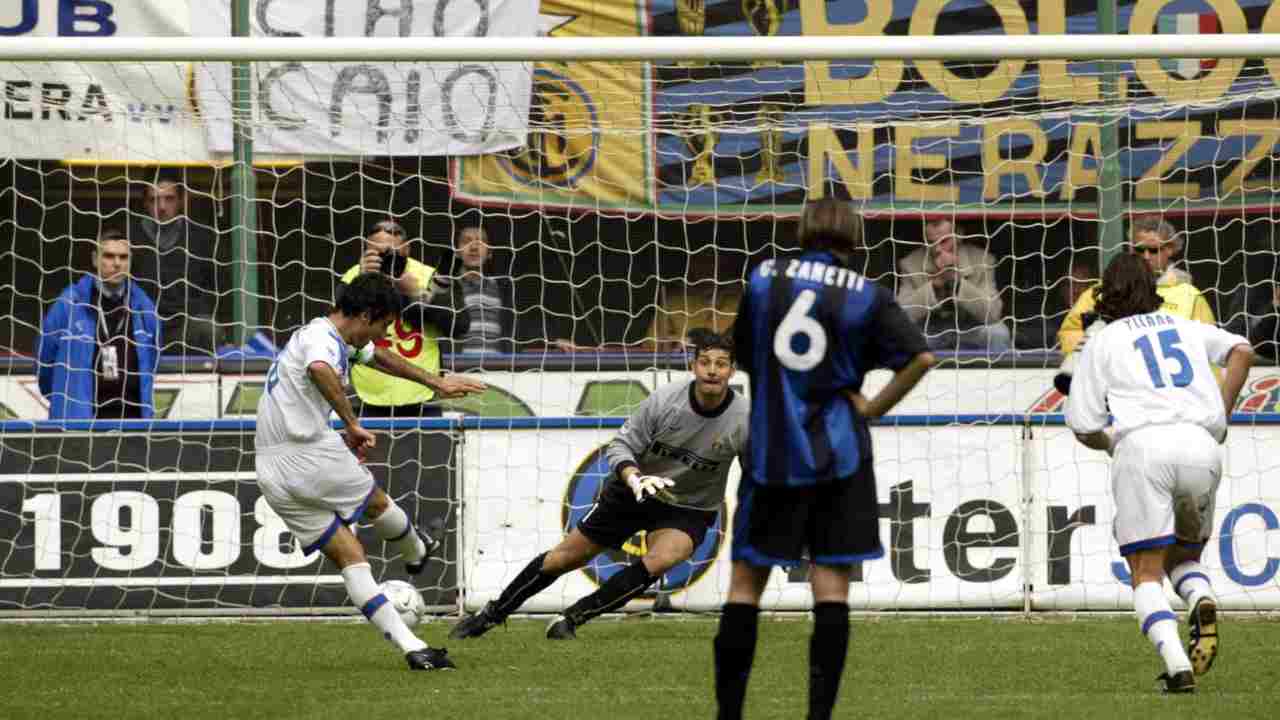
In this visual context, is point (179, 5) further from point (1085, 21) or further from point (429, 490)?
point (1085, 21)

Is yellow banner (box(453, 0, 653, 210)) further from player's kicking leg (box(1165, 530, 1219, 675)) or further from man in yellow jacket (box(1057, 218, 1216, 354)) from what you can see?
player's kicking leg (box(1165, 530, 1219, 675))

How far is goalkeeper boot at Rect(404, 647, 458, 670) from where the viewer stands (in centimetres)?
801

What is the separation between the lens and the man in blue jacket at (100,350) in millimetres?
11141

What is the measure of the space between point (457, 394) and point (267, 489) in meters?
1.02

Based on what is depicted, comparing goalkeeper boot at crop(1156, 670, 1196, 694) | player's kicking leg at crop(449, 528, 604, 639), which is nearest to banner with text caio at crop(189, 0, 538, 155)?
player's kicking leg at crop(449, 528, 604, 639)

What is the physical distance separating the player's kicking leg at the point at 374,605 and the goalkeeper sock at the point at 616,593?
2.74 feet

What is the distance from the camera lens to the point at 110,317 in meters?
→ 11.2

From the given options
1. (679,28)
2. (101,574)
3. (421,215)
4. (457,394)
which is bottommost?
(101,574)

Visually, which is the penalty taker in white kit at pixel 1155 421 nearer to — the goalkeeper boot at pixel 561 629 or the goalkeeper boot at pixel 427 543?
the goalkeeper boot at pixel 561 629

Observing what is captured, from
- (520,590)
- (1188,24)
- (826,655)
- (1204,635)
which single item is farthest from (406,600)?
(1188,24)

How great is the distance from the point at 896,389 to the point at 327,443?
3635mm

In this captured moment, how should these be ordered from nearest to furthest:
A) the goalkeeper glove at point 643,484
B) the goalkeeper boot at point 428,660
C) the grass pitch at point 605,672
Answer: the grass pitch at point 605,672
the goalkeeper boot at point 428,660
the goalkeeper glove at point 643,484

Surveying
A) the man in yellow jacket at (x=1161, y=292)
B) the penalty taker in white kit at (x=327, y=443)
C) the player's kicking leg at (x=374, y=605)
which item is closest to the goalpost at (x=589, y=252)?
the man in yellow jacket at (x=1161, y=292)

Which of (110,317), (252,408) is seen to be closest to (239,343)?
(252,408)
